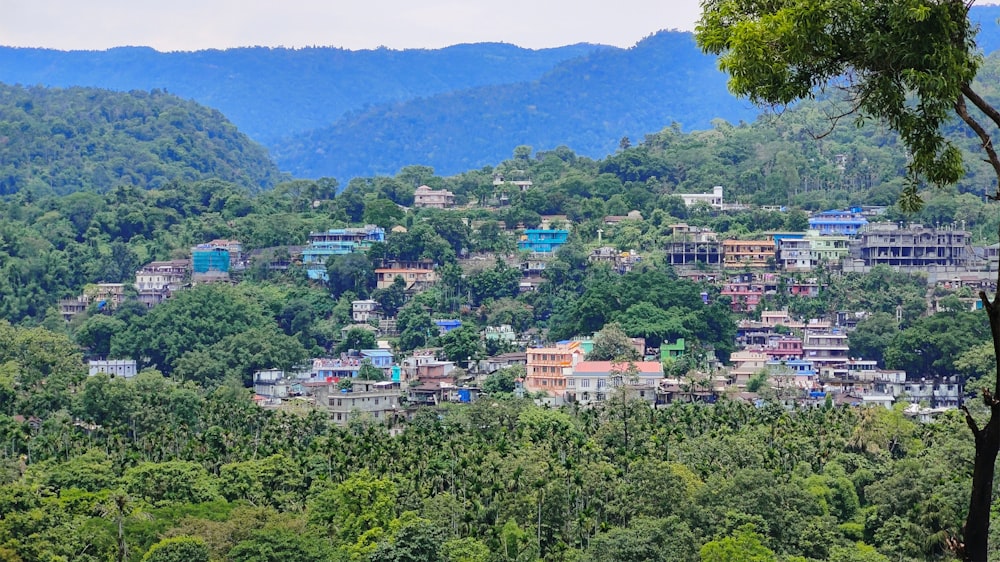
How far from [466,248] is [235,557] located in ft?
126

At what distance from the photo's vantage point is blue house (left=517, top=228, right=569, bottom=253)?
61.6 m

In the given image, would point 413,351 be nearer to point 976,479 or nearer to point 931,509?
point 931,509

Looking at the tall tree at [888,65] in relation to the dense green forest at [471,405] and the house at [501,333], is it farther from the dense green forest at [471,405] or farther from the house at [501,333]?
the house at [501,333]

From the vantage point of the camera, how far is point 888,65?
24.0 ft

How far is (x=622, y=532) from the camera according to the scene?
23938 millimetres

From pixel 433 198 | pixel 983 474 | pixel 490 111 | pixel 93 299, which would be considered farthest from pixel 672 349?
pixel 490 111

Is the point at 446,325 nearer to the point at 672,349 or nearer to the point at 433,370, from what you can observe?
the point at 433,370

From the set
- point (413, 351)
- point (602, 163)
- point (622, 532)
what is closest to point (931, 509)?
point (622, 532)

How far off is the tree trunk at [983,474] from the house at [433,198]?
64534mm

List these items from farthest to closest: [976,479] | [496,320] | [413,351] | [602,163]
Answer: [602,163] < [496,320] < [413,351] < [976,479]

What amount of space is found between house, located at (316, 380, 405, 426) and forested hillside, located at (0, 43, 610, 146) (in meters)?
133

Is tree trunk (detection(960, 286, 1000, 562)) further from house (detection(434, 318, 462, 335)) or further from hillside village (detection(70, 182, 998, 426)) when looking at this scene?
house (detection(434, 318, 462, 335))

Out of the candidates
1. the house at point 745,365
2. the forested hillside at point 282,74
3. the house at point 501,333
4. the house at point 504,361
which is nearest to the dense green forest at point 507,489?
the house at point 745,365

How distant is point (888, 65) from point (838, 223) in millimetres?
52944
